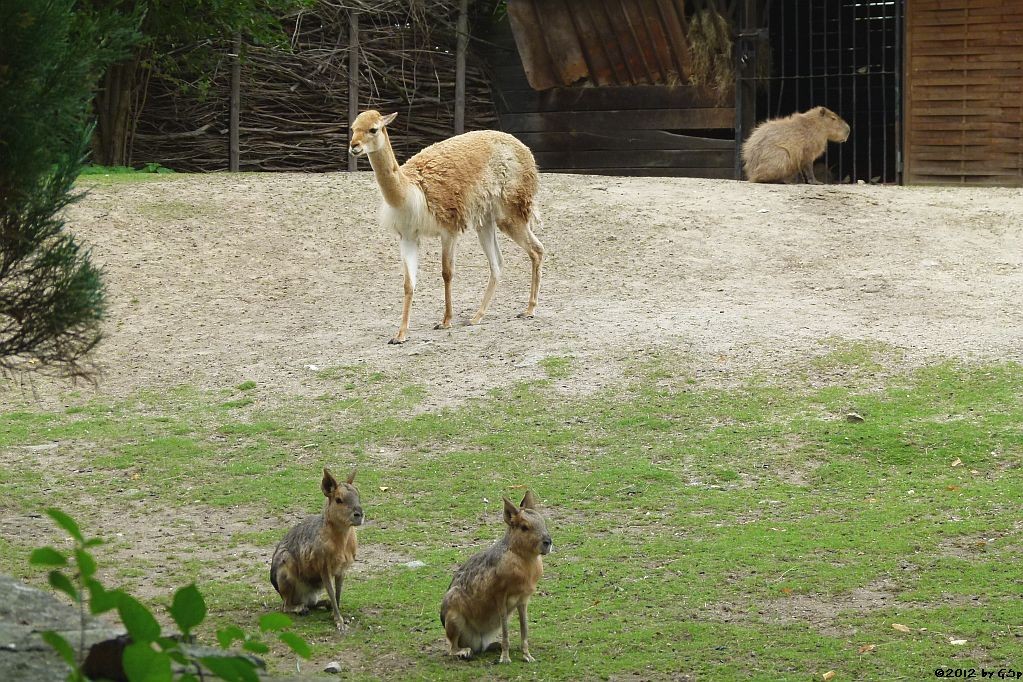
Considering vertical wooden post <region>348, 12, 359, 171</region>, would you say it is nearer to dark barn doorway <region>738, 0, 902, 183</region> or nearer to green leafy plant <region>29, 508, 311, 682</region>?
dark barn doorway <region>738, 0, 902, 183</region>

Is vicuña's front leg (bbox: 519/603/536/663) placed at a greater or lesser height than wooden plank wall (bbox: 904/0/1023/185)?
lesser

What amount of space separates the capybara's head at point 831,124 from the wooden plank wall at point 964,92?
93 centimetres

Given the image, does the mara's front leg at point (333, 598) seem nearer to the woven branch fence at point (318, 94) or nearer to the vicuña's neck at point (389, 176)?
the vicuña's neck at point (389, 176)

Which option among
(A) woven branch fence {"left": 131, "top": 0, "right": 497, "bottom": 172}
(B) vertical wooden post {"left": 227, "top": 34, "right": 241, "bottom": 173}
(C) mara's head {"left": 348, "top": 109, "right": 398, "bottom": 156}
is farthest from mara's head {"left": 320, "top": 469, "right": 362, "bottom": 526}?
(A) woven branch fence {"left": 131, "top": 0, "right": 497, "bottom": 172}

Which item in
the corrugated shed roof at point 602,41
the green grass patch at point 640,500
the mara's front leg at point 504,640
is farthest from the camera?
the corrugated shed roof at point 602,41

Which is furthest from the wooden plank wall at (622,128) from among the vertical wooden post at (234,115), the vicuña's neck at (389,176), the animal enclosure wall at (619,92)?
the vicuña's neck at (389,176)

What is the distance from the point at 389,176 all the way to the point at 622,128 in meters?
7.95

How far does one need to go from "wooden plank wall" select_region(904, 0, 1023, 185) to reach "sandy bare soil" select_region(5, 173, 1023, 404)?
4.06 feet

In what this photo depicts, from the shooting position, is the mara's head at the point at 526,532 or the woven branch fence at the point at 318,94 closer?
the mara's head at the point at 526,532

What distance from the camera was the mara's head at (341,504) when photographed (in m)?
5.55

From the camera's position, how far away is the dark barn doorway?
17016 millimetres

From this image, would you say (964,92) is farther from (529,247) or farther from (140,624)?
(140,624)

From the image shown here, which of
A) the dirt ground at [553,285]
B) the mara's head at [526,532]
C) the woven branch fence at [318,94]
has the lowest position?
the mara's head at [526,532]

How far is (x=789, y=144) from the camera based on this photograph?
48.8 ft
